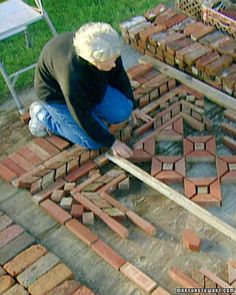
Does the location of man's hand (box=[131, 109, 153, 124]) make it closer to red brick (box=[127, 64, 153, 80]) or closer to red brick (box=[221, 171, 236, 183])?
red brick (box=[127, 64, 153, 80])

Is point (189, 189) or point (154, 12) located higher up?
point (154, 12)

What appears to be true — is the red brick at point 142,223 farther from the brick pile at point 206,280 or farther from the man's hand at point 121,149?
the man's hand at point 121,149

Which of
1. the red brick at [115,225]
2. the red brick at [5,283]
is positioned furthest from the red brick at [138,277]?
the red brick at [5,283]

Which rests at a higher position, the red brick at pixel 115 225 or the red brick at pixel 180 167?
the red brick at pixel 115 225

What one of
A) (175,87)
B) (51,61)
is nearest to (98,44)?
(51,61)

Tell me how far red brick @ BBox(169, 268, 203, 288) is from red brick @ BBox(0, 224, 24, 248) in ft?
3.41

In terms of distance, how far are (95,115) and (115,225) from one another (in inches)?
37.3

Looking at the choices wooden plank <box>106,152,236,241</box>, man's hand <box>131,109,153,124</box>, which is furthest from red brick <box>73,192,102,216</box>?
man's hand <box>131,109,153,124</box>

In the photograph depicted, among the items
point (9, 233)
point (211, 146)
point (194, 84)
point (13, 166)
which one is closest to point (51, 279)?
point (9, 233)

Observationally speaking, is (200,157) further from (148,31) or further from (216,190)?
(148,31)

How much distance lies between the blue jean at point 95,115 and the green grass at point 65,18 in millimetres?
1018

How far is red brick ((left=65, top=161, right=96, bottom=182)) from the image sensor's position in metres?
4.58

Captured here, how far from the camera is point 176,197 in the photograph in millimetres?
4309

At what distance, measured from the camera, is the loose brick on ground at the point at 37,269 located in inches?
154
